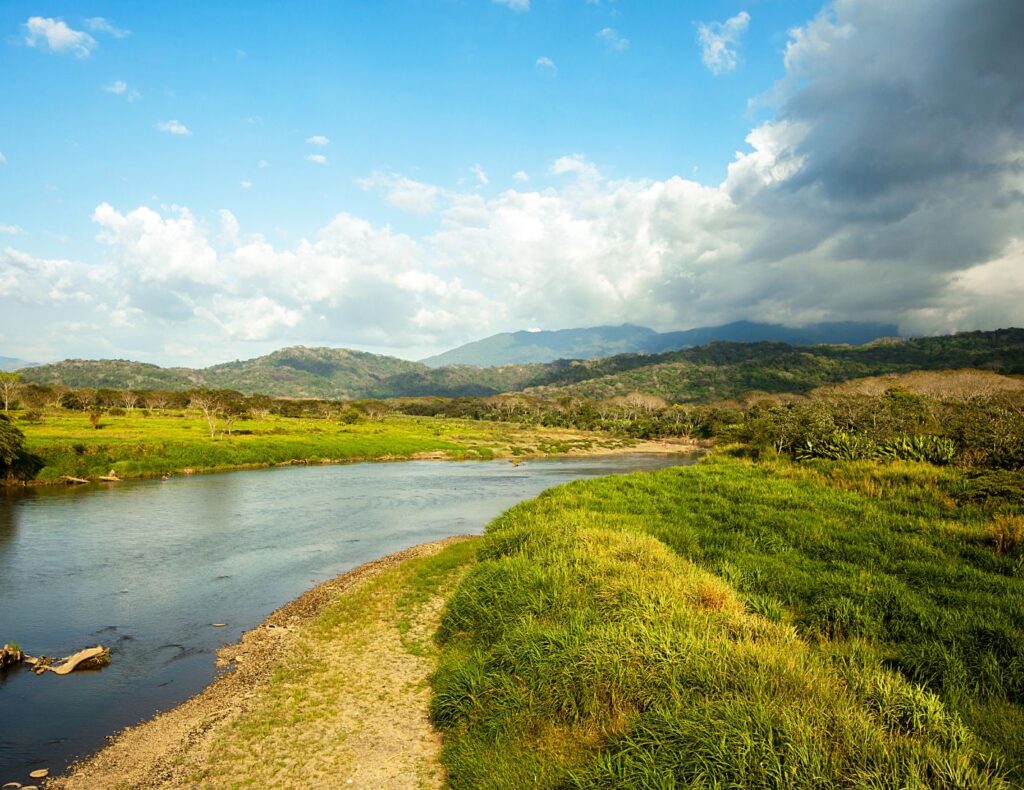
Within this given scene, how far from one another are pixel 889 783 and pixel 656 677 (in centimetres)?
324

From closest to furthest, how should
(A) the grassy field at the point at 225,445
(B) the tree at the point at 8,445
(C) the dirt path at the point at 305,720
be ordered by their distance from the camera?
(C) the dirt path at the point at 305,720, (B) the tree at the point at 8,445, (A) the grassy field at the point at 225,445

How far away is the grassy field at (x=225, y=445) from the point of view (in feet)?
164

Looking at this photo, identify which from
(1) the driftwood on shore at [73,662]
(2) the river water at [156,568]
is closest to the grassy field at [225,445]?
(2) the river water at [156,568]

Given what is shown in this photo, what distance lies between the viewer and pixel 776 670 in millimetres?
7820

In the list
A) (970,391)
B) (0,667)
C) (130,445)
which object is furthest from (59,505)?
(970,391)

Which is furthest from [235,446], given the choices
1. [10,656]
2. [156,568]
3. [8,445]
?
[10,656]

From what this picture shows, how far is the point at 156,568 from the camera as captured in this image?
24047mm

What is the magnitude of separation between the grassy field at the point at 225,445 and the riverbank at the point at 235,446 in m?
0.07

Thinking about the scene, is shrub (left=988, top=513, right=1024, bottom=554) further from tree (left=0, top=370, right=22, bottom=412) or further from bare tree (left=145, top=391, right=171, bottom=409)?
bare tree (left=145, top=391, right=171, bottom=409)

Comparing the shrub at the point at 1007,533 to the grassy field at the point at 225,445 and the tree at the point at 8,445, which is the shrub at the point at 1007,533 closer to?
the tree at the point at 8,445

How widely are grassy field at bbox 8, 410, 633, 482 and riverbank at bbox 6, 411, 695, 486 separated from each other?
0.07m

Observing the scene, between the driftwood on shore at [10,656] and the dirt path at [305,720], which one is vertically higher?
the driftwood on shore at [10,656]

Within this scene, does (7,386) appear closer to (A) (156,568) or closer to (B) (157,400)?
(B) (157,400)

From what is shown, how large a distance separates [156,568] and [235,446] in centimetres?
4513
